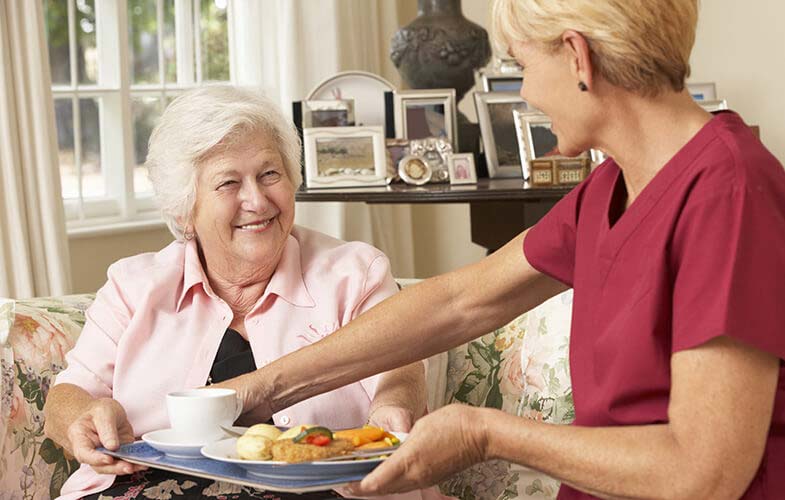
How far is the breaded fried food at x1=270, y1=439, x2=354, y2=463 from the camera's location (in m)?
1.44

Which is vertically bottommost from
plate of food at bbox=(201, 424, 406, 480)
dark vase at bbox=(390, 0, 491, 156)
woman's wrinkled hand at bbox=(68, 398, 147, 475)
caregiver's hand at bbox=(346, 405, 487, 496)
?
woman's wrinkled hand at bbox=(68, 398, 147, 475)

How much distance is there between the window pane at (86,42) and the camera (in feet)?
14.4

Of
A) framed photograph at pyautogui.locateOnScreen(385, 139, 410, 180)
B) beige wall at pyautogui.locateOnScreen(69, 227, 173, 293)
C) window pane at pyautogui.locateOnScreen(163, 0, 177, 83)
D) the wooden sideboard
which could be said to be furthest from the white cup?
window pane at pyautogui.locateOnScreen(163, 0, 177, 83)

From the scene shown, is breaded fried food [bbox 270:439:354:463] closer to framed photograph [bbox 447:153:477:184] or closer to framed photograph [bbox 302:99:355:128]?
framed photograph [bbox 447:153:477:184]

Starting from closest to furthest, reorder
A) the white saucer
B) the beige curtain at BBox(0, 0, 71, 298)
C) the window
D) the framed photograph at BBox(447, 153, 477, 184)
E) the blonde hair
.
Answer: the blonde hair < the white saucer < the framed photograph at BBox(447, 153, 477, 184) < the beige curtain at BBox(0, 0, 71, 298) < the window

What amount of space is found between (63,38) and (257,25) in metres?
0.81

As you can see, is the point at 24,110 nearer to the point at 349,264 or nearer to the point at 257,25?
the point at 257,25

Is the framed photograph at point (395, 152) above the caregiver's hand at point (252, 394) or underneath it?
above

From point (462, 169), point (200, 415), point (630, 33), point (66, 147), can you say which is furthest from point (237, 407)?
point (66, 147)

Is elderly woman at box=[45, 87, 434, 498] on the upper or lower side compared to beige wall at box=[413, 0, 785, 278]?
lower

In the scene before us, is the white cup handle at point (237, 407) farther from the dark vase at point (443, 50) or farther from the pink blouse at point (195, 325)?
the dark vase at point (443, 50)

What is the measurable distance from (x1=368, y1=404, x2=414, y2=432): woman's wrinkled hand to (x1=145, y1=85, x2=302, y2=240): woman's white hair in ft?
1.75

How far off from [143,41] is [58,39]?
381mm

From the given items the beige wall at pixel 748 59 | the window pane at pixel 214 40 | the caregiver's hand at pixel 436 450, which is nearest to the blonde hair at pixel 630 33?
the caregiver's hand at pixel 436 450
